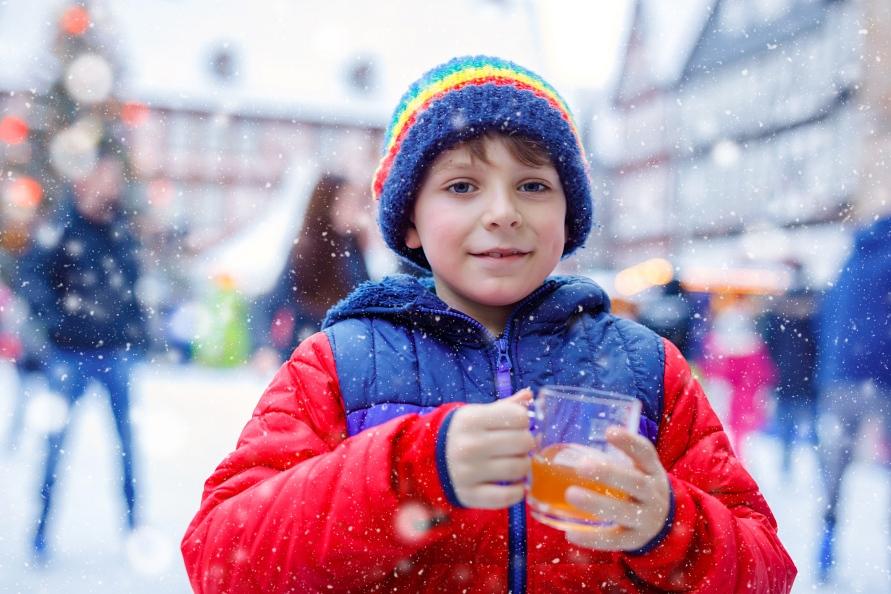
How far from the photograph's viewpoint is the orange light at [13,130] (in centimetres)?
279

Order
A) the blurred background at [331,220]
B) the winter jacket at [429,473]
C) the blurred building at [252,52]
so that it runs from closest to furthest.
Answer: the winter jacket at [429,473], the blurred background at [331,220], the blurred building at [252,52]

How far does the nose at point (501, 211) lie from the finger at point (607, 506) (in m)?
0.41

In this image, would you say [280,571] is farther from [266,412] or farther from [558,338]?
[558,338]

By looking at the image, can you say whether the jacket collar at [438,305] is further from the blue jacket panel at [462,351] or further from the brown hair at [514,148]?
the brown hair at [514,148]

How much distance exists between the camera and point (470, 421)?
2.31ft

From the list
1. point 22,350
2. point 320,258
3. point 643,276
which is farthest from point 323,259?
point 643,276

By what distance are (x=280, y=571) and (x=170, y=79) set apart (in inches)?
101

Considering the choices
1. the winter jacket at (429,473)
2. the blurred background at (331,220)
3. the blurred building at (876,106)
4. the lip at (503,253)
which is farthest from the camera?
the blurred building at (876,106)

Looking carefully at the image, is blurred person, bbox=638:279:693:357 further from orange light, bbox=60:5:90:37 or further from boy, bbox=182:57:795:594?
orange light, bbox=60:5:90:37

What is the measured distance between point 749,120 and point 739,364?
1.71 m

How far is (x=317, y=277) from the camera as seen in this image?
2.17m

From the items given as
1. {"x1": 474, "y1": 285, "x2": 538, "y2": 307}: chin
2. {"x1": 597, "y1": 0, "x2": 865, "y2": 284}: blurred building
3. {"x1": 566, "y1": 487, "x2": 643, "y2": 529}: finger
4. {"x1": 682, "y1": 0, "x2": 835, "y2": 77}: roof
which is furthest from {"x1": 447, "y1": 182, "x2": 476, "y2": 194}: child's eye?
{"x1": 682, "y1": 0, "x2": 835, "y2": 77}: roof

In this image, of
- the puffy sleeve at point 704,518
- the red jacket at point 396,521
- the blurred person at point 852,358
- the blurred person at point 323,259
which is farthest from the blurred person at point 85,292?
the blurred person at point 852,358

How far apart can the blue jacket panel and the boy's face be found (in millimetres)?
55
